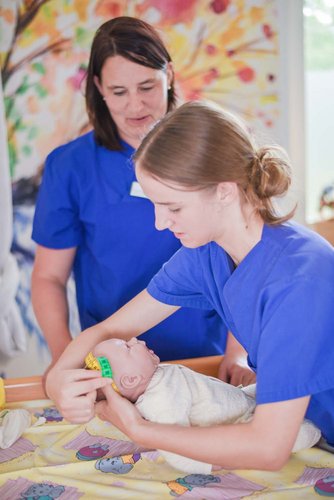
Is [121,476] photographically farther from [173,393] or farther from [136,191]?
[136,191]

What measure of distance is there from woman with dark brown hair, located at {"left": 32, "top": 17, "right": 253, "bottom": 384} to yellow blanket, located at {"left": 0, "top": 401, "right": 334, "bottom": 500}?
43cm

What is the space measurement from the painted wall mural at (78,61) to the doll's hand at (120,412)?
1709 millimetres

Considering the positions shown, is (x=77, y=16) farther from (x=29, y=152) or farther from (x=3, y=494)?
(x=3, y=494)

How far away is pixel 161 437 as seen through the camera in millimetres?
1381

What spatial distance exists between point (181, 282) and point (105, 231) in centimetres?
41

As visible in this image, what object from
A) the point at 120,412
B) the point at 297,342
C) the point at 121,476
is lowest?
the point at 121,476

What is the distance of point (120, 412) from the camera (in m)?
1.47

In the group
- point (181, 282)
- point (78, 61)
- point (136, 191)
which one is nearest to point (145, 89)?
point (136, 191)

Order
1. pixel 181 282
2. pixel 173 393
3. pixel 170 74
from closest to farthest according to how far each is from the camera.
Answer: pixel 173 393, pixel 181 282, pixel 170 74

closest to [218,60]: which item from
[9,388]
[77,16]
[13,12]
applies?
[77,16]

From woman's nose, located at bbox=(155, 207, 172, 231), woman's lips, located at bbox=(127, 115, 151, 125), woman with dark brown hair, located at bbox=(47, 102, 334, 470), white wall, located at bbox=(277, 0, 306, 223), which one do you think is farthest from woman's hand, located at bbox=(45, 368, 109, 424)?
white wall, located at bbox=(277, 0, 306, 223)

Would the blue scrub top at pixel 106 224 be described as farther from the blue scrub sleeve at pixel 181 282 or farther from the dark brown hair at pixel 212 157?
the dark brown hair at pixel 212 157

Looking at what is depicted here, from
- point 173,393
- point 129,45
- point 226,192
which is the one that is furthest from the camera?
point 129,45

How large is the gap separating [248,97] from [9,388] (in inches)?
80.0
